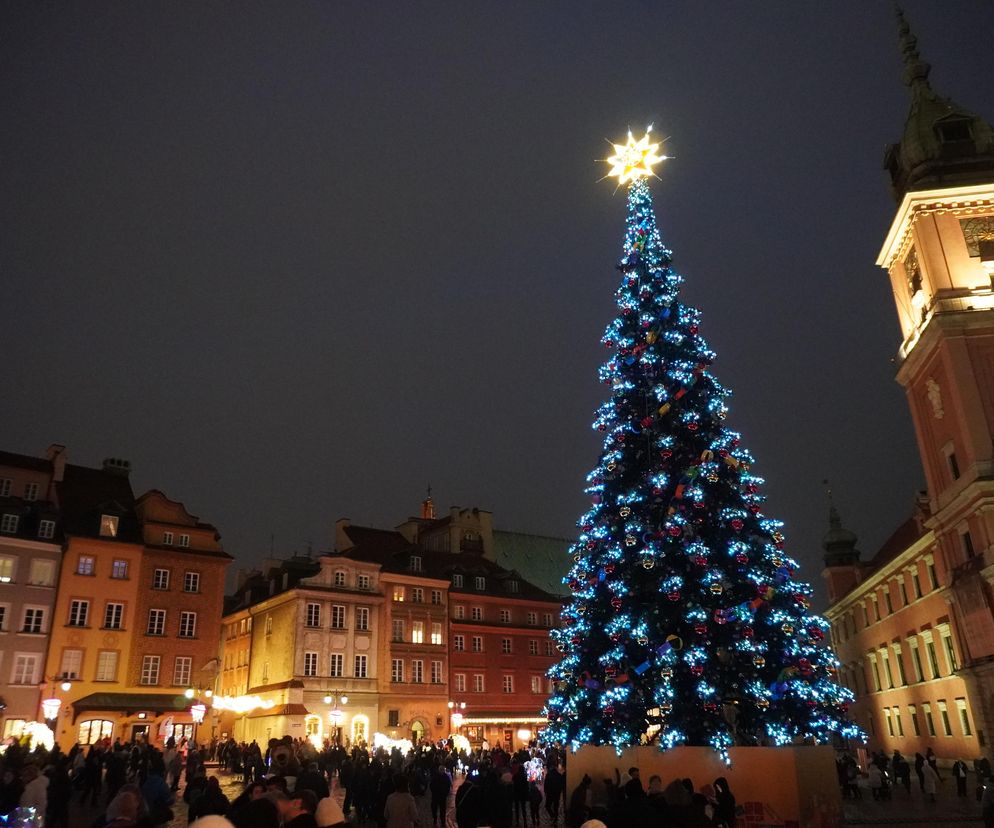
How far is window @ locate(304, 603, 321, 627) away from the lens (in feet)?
153

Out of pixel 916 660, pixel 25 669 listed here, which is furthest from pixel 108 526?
pixel 916 660

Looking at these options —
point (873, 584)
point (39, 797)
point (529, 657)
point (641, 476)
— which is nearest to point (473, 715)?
point (529, 657)

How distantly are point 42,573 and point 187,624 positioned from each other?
7499mm

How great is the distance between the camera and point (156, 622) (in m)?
41.0

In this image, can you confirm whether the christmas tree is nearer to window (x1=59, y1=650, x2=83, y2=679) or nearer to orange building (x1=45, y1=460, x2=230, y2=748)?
orange building (x1=45, y1=460, x2=230, y2=748)

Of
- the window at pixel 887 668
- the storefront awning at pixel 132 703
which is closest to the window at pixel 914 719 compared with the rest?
the window at pixel 887 668

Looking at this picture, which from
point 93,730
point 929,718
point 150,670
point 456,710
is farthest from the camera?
point 456,710

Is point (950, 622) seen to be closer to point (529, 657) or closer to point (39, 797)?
point (529, 657)

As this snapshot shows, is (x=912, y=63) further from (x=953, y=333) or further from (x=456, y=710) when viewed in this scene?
(x=456, y=710)

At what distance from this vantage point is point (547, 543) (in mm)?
76062

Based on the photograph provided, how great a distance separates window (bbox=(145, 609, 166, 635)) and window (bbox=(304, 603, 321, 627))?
8201 millimetres

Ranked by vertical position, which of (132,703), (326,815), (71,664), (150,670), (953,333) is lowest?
(326,815)

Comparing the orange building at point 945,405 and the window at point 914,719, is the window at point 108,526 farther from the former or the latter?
the window at point 914,719

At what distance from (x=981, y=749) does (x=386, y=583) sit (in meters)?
32.7
